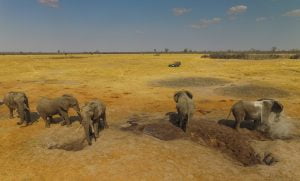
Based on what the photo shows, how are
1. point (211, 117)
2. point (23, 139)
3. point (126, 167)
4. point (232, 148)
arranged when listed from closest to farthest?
point (126, 167) → point (232, 148) → point (23, 139) → point (211, 117)

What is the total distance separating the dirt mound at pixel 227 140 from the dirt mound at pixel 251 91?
932 centimetres

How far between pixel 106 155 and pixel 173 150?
2381 millimetres

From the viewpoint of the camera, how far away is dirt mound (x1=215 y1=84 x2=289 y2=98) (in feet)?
73.5

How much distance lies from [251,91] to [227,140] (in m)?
12.3

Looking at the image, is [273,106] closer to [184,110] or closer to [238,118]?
[238,118]

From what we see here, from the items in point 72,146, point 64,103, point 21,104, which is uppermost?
point 64,103

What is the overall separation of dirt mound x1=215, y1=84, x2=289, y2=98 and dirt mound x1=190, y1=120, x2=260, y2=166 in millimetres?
9322

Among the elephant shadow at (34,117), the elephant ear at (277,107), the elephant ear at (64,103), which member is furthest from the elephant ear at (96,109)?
the elephant ear at (277,107)

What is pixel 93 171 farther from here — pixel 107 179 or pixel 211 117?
pixel 211 117

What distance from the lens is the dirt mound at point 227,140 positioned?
11.0 meters

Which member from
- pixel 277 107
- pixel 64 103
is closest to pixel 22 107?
pixel 64 103

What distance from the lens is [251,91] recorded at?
23.5 m

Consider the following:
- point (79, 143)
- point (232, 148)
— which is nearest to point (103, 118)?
point (79, 143)

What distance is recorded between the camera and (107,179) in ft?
29.7
